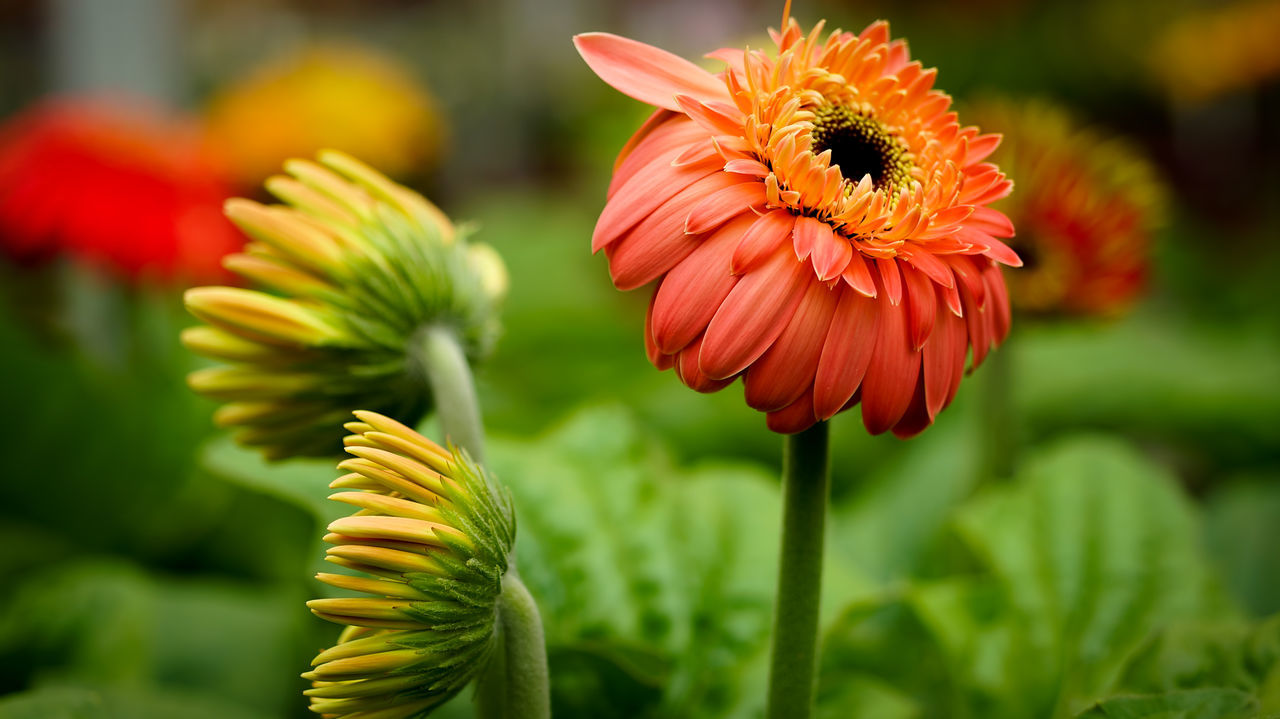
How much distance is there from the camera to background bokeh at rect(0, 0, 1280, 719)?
0.42 m

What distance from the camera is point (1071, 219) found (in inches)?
20.9

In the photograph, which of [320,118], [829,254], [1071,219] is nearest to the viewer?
[829,254]

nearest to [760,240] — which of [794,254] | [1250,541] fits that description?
[794,254]

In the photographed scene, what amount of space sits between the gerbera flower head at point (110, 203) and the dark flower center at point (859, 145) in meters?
0.65

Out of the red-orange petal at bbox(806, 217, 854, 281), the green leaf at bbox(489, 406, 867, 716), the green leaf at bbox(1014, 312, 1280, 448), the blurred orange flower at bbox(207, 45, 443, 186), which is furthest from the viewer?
the blurred orange flower at bbox(207, 45, 443, 186)

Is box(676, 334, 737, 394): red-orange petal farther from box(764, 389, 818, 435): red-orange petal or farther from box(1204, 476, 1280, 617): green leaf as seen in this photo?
box(1204, 476, 1280, 617): green leaf

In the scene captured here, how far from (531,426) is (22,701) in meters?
0.42

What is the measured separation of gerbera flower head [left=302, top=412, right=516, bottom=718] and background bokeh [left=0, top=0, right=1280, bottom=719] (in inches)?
4.1

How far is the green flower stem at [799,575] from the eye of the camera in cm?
27

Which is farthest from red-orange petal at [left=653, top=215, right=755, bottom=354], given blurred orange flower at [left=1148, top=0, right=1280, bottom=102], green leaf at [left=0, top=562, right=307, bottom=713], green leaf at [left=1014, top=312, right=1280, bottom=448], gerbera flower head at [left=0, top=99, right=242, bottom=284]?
blurred orange flower at [left=1148, top=0, right=1280, bottom=102]

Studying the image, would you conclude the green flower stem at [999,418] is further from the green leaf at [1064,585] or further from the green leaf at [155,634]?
the green leaf at [155,634]

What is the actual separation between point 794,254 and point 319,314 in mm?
169

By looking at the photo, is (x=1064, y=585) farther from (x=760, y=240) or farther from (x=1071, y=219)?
(x=760, y=240)

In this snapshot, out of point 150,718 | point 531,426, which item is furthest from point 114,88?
point 150,718
